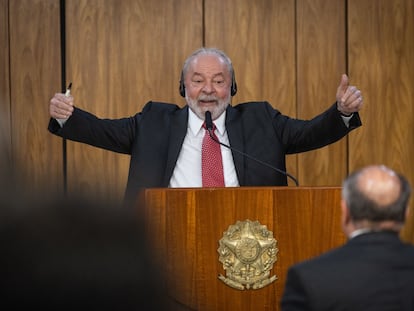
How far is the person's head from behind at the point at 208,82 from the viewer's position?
348cm

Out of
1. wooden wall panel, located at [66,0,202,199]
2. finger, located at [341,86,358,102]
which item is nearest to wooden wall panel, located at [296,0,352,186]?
wooden wall panel, located at [66,0,202,199]

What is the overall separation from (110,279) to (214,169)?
2.70m

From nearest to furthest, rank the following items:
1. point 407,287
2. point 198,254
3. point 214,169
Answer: point 407,287
point 198,254
point 214,169

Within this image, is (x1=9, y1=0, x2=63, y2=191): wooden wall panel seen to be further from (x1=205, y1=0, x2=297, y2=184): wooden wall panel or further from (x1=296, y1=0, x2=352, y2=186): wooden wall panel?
(x1=296, y1=0, x2=352, y2=186): wooden wall panel

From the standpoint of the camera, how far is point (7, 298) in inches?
18.6

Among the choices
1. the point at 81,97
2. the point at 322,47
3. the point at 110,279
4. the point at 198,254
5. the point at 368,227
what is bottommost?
the point at 198,254

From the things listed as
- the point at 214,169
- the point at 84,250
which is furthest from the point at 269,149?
the point at 84,250

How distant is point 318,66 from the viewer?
16.2 feet

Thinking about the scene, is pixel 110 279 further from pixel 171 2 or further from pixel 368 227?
pixel 171 2

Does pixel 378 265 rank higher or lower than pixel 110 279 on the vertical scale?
lower

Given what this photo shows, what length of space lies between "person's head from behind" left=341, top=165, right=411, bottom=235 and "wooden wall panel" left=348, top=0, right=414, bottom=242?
11.1 feet

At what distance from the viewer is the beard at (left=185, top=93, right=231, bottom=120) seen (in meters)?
3.46

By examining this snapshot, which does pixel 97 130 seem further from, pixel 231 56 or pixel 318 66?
pixel 318 66

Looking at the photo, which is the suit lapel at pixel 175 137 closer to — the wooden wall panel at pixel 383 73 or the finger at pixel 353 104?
the finger at pixel 353 104
